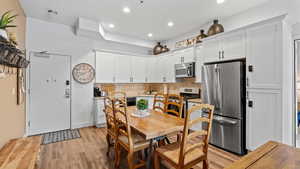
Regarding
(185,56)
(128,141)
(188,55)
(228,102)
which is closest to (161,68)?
(185,56)

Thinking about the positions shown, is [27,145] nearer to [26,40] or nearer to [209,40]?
[26,40]

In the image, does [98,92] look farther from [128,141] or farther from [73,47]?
[128,141]

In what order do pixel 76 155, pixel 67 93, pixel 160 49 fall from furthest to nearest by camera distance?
pixel 160 49
pixel 67 93
pixel 76 155

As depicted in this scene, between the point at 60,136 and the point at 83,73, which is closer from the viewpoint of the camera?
the point at 60,136

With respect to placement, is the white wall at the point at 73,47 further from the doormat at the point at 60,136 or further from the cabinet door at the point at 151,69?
the cabinet door at the point at 151,69

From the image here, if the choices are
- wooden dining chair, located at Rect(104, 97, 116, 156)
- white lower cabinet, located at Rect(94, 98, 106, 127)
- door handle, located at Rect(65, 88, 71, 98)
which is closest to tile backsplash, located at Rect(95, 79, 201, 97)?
white lower cabinet, located at Rect(94, 98, 106, 127)

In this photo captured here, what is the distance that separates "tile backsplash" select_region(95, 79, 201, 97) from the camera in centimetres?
452

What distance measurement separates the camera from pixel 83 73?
4.12m

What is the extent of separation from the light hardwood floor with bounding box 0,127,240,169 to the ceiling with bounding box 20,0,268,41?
2601 millimetres

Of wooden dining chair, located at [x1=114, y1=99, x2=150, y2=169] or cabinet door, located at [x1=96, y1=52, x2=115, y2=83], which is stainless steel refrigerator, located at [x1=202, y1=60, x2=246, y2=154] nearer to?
wooden dining chair, located at [x1=114, y1=99, x2=150, y2=169]

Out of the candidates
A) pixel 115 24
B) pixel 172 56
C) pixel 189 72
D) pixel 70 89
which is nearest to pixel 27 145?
pixel 70 89

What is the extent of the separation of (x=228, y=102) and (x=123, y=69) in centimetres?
325

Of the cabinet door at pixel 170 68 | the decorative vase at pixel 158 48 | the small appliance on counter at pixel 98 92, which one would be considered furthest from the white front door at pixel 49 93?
the cabinet door at pixel 170 68

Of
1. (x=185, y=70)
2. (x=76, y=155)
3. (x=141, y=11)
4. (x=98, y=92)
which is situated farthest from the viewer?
(x=98, y=92)
